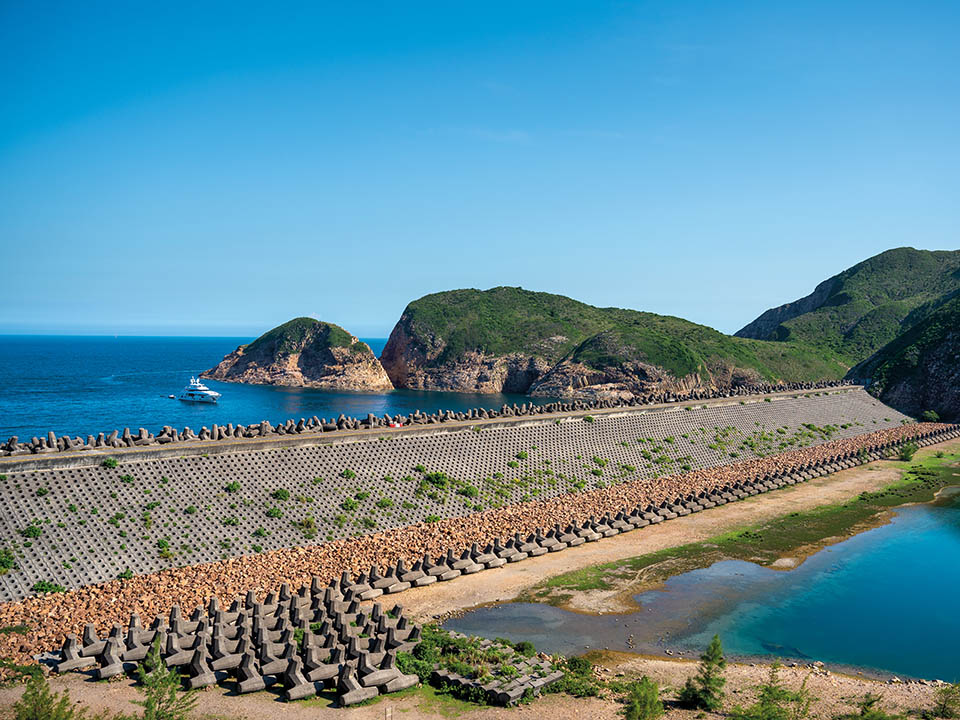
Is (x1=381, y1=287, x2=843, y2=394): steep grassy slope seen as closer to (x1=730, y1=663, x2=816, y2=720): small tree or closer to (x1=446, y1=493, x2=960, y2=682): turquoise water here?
(x1=446, y1=493, x2=960, y2=682): turquoise water

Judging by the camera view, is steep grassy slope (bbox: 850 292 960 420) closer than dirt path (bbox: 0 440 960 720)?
No

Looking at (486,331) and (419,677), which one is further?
(486,331)

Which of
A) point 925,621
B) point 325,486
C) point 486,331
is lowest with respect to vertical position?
point 925,621

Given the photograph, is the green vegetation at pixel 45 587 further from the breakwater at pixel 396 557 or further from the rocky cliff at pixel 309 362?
the rocky cliff at pixel 309 362

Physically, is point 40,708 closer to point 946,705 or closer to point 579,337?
point 946,705

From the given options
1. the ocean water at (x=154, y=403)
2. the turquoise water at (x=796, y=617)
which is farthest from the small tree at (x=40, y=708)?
the ocean water at (x=154, y=403)

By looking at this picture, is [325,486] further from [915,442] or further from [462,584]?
[915,442]

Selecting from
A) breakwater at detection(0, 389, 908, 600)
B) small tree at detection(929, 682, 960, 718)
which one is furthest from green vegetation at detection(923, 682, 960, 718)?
breakwater at detection(0, 389, 908, 600)

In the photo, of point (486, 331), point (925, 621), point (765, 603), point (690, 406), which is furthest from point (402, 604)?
point (486, 331)
